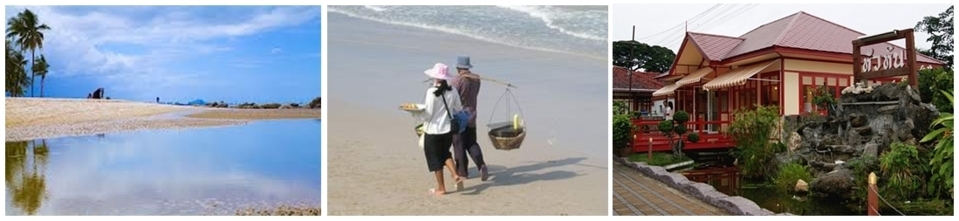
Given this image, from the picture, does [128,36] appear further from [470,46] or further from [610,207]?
[610,207]

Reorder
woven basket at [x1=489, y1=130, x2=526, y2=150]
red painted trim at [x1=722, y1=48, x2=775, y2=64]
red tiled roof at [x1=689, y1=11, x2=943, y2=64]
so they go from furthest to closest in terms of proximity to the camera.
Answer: red painted trim at [x1=722, y1=48, x2=775, y2=64]
red tiled roof at [x1=689, y1=11, x2=943, y2=64]
woven basket at [x1=489, y1=130, x2=526, y2=150]

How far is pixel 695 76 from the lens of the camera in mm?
6375

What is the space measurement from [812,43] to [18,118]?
7804 millimetres

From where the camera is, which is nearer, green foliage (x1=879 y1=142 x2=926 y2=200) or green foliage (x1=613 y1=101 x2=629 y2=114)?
green foliage (x1=879 y1=142 x2=926 y2=200)

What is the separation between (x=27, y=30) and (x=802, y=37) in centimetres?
745

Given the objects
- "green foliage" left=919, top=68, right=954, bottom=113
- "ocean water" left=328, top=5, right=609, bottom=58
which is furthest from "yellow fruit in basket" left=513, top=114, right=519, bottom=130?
"green foliage" left=919, top=68, right=954, bottom=113

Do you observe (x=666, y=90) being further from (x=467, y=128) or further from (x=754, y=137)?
(x=467, y=128)

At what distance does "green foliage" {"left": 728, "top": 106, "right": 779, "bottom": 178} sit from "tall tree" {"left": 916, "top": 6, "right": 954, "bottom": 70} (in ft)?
4.75

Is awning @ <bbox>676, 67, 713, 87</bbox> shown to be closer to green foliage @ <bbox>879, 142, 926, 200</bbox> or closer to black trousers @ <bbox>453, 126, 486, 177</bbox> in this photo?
green foliage @ <bbox>879, 142, 926, 200</bbox>

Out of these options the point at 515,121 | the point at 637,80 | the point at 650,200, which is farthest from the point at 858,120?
the point at 515,121

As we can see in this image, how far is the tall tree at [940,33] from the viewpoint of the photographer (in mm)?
5094

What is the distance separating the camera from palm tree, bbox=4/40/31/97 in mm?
4996

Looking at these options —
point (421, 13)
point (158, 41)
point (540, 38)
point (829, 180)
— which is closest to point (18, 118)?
point (158, 41)

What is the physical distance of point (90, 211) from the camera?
488 centimetres
